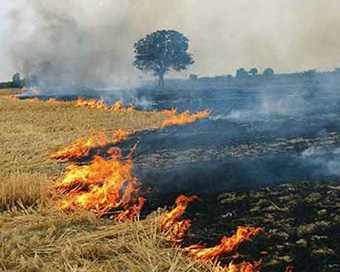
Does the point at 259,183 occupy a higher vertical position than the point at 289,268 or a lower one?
higher

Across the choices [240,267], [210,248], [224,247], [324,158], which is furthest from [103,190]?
[324,158]

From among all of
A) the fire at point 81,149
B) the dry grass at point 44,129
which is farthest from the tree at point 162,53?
the fire at point 81,149

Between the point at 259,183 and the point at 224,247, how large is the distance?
3.97 m

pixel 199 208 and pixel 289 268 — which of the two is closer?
pixel 289 268

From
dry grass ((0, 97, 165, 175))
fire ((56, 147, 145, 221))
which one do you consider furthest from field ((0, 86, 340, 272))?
fire ((56, 147, 145, 221))

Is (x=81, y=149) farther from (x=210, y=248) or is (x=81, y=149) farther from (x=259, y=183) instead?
(x=210, y=248)

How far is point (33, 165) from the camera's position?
51.0 ft

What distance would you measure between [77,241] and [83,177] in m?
4.87

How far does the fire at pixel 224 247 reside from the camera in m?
7.50

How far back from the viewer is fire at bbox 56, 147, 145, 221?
10328mm

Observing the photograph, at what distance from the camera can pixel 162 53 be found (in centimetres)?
8250

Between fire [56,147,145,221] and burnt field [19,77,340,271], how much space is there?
388 millimetres

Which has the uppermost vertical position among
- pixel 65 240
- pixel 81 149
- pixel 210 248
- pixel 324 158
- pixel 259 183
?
pixel 324 158

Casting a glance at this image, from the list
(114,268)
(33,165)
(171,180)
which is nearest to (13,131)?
(33,165)
